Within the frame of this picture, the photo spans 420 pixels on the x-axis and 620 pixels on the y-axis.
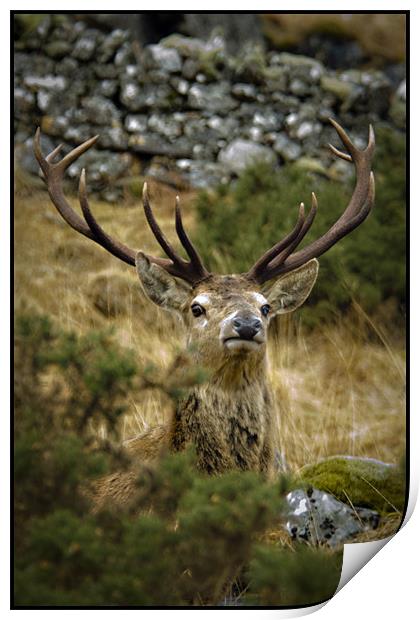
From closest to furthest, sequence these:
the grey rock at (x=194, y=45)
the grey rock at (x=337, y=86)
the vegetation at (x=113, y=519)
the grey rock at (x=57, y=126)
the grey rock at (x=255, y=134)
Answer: the vegetation at (x=113, y=519) < the grey rock at (x=57, y=126) < the grey rock at (x=194, y=45) < the grey rock at (x=337, y=86) < the grey rock at (x=255, y=134)

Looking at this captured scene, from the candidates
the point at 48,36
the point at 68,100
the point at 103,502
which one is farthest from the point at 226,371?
the point at 68,100

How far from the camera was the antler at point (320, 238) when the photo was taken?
3.51m

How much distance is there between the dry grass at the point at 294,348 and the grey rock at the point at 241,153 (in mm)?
1500

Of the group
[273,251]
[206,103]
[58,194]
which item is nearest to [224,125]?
A: [206,103]

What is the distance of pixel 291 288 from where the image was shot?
3.64 m

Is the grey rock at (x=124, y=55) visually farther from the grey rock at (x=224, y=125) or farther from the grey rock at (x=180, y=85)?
the grey rock at (x=224, y=125)

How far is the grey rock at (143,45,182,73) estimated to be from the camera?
23.1 feet

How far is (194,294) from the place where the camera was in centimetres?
352

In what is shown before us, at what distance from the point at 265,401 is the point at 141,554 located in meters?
0.90

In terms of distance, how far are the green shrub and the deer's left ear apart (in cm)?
180

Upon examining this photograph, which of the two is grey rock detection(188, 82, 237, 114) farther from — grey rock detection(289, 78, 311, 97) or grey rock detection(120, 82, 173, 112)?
grey rock detection(289, 78, 311, 97)

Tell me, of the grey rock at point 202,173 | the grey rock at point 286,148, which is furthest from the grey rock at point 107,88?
the grey rock at point 286,148

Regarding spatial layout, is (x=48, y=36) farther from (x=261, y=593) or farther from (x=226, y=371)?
(x=261, y=593)

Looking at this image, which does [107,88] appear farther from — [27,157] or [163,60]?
[27,157]
